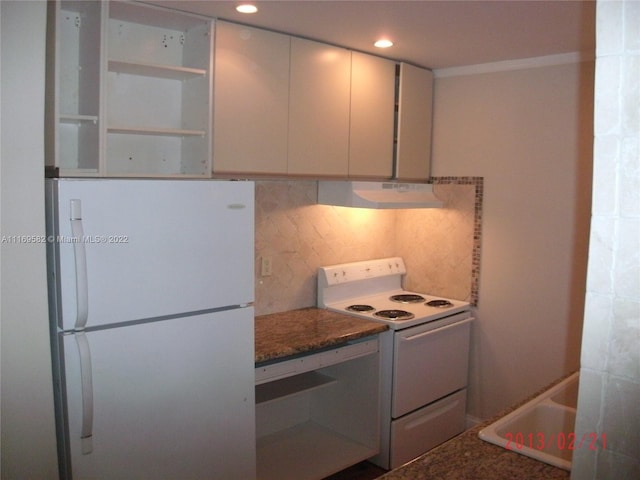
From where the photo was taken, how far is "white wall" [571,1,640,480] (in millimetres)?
1098

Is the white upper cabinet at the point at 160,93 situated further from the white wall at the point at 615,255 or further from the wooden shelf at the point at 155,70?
the white wall at the point at 615,255

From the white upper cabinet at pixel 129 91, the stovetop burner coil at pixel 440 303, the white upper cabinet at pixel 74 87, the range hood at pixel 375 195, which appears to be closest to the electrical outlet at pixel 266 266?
the range hood at pixel 375 195

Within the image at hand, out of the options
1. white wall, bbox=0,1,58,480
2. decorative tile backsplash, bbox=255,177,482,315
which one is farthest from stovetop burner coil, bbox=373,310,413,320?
white wall, bbox=0,1,58,480

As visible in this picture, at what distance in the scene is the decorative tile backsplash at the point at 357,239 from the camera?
3477 millimetres

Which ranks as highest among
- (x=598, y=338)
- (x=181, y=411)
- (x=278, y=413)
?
(x=598, y=338)

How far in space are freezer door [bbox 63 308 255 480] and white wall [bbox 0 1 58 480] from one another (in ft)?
0.40

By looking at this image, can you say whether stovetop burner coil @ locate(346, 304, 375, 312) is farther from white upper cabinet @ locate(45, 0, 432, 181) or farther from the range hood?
white upper cabinet @ locate(45, 0, 432, 181)

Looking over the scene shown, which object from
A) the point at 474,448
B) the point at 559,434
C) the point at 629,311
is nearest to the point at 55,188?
the point at 474,448

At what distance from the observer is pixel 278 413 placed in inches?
143

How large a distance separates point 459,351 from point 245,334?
1.78 metres

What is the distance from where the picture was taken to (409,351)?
11.1 feet

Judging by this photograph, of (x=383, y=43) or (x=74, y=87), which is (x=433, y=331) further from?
(x=74, y=87)

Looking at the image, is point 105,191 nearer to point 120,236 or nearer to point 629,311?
point 120,236
